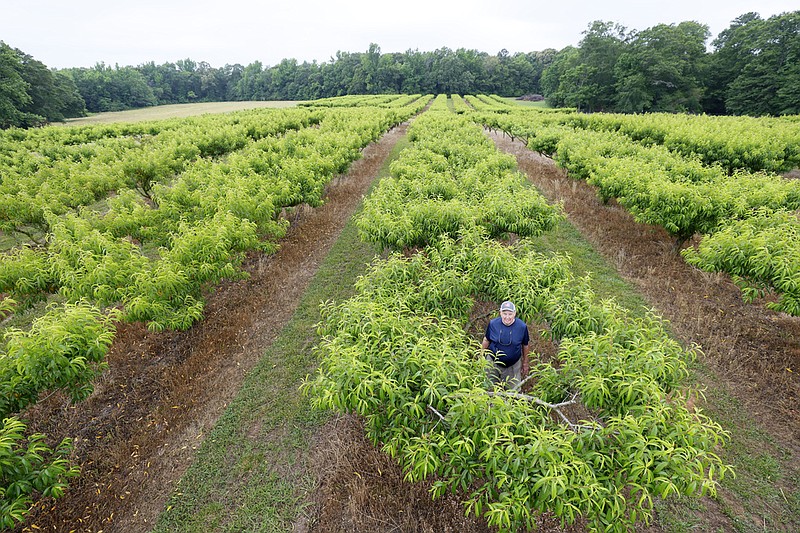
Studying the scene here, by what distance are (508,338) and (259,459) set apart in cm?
566

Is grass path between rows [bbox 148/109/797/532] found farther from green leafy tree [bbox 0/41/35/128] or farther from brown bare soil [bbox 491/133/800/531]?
green leafy tree [bbox 0/41/35/128]

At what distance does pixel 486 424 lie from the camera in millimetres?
4215

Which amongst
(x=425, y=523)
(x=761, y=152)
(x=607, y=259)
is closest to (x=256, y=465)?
(x=425, y=523)

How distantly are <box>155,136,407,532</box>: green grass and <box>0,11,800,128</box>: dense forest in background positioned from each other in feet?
233

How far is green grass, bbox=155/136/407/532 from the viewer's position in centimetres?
614

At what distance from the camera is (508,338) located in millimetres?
6648

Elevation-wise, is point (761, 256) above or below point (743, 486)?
above

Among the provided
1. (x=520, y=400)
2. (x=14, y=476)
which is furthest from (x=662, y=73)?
(x=14, y=476)

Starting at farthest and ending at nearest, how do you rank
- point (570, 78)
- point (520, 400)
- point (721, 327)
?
point (570, 78)
point (721, 327)
point (520, 400)

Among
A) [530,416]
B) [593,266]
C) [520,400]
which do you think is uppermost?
[530,416]

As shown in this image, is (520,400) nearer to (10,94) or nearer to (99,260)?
(99,260)

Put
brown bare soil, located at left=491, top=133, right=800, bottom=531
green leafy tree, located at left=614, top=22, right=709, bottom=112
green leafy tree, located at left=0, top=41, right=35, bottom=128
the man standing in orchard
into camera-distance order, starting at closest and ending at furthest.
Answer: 1. the man standing in orchard
2. brown bare soil, located at left=491, top=133, right=800, bottom=531
3. green leafy tree, located at left=0, top=41, right=35, bottom=128
4. green leafy tree, located at left=614, top=22, right=709, bottom=112

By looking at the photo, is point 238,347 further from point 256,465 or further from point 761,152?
point 761,152

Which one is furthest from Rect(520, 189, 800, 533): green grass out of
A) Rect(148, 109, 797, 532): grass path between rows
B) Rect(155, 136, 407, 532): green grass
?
Rect(155, 136, 407, 532): green grass
